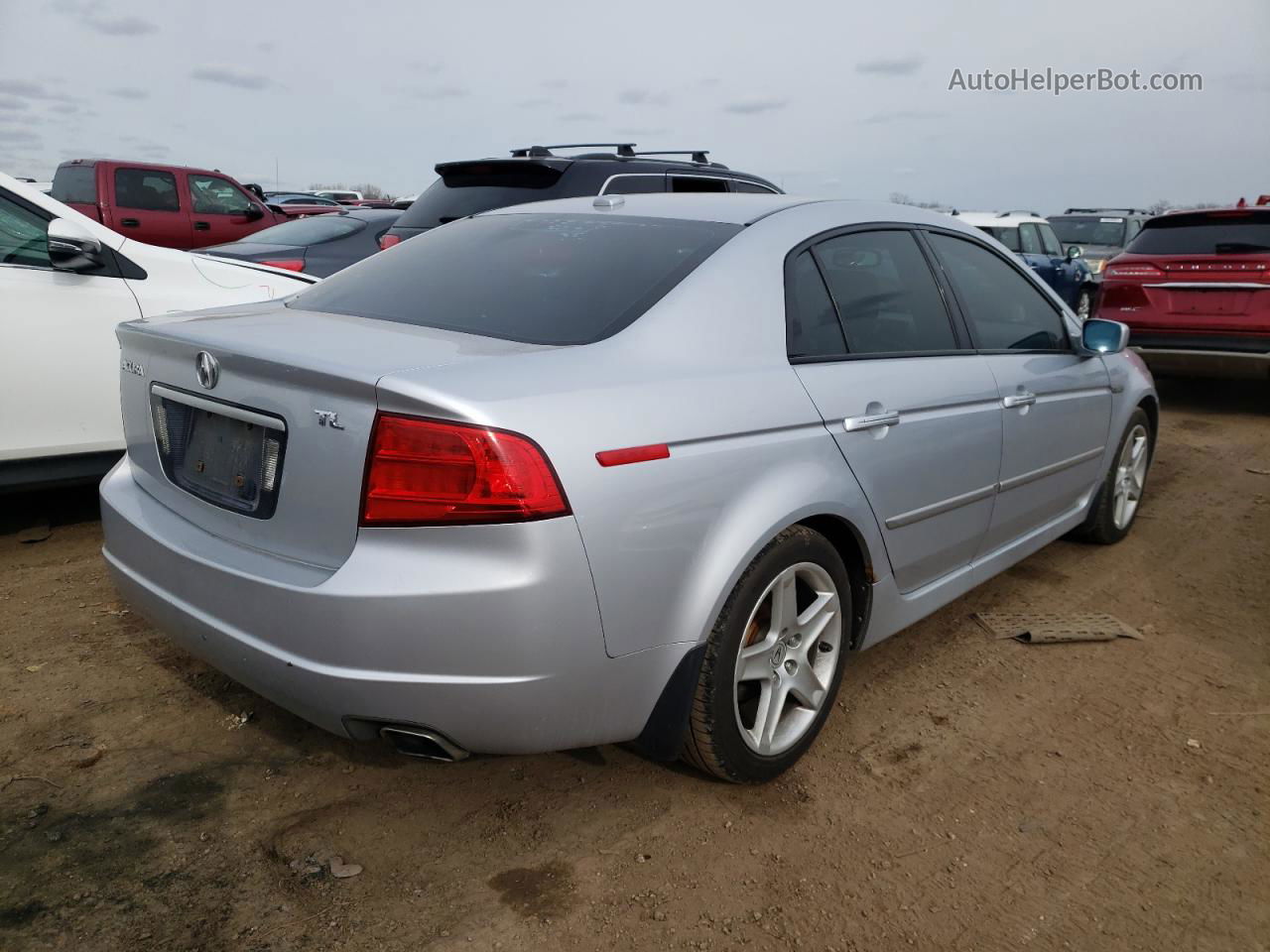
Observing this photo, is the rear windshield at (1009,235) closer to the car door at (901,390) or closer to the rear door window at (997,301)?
the rear door window at (997,301)

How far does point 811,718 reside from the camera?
2842 mm

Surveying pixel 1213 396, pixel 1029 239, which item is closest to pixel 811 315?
pixel 1213 396

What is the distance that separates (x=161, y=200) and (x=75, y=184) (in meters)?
1.07

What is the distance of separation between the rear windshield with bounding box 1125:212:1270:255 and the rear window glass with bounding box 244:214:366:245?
257 inches

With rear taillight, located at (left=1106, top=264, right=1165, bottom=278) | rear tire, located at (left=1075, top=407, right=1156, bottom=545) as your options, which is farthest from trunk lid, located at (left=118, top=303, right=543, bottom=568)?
rear taillight, located at (left=1106, top=264, right=1165, bottom=278)

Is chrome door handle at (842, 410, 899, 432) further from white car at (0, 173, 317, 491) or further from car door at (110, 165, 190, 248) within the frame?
car door at (110, 165, 190, 248)

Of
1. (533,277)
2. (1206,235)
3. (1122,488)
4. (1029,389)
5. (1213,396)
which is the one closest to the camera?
(533,277)

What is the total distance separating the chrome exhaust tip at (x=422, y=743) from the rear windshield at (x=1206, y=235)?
7.94m

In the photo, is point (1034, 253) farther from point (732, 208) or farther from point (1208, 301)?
Answer: point (732, 208)

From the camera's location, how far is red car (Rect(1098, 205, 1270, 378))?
7750mm

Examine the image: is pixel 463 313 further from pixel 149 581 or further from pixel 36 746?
pixel 36 746

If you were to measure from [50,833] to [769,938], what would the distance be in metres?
1.69

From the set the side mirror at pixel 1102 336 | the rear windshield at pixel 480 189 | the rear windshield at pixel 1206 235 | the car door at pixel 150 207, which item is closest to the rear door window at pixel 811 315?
the side mirror at pixel 1102 336

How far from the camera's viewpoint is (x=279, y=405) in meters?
2.23
